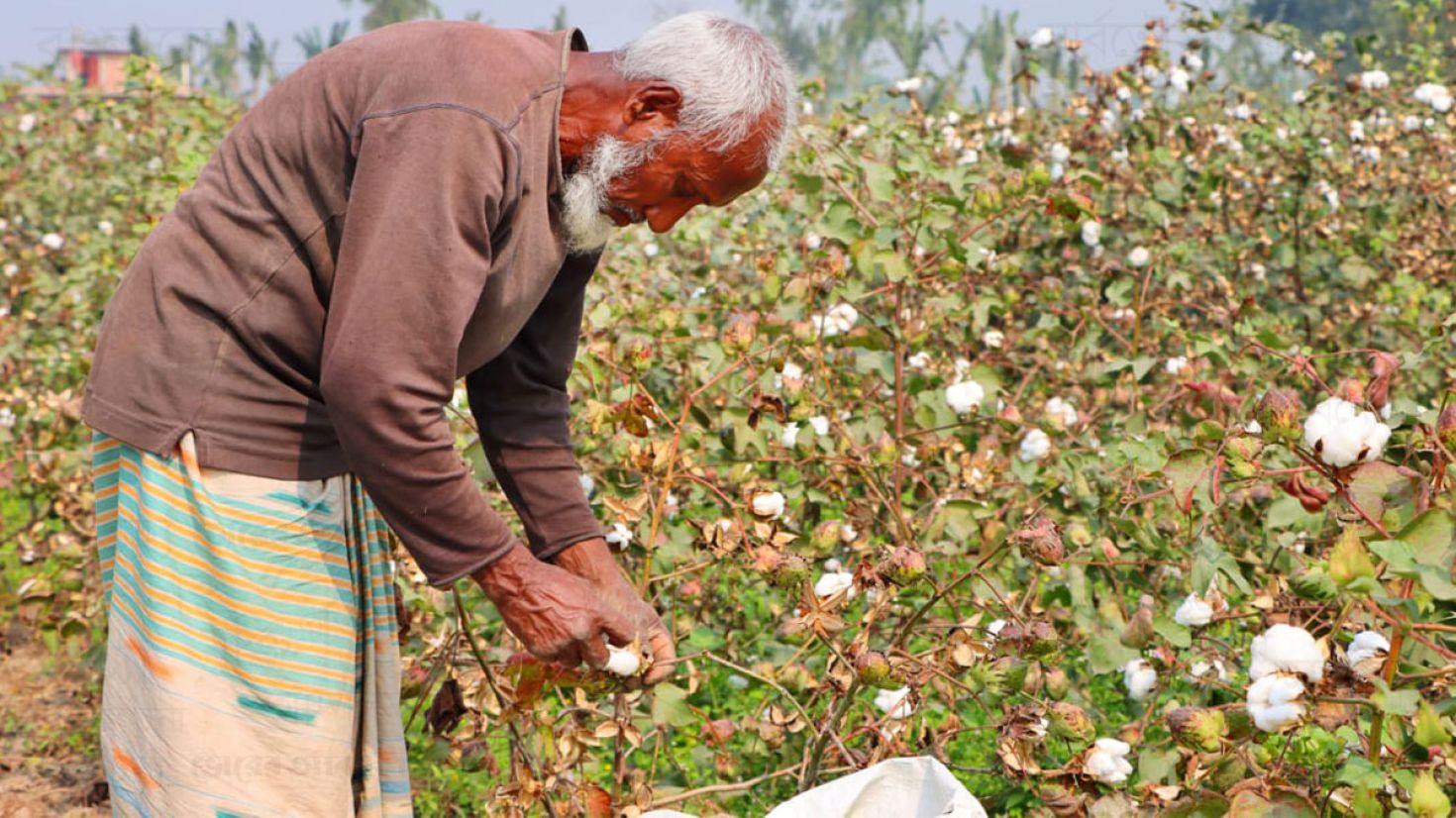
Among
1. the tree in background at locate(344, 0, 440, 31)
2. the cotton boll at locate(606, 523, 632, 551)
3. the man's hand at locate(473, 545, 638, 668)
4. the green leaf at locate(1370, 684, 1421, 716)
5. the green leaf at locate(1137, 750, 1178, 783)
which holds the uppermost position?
the green leaf at locate(1370, 684, 1421, 716)

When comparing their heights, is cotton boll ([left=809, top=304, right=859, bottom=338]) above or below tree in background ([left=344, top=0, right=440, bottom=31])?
above

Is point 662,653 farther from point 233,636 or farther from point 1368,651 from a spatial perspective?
point 1368,651

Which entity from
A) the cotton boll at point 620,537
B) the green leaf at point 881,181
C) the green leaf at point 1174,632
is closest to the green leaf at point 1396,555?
the green leaf at point 1174,632

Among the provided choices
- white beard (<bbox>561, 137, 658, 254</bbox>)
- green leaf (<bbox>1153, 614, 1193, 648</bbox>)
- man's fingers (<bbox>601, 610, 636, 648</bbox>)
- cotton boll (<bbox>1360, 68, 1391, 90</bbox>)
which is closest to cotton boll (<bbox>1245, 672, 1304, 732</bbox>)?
green leaf (<bbox>1153, 614, 1193, 648</bbox>)

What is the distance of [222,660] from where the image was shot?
1.90 m

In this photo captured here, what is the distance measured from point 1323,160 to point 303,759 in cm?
377

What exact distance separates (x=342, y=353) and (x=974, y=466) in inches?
54.2

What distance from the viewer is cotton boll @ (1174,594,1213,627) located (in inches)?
85.5

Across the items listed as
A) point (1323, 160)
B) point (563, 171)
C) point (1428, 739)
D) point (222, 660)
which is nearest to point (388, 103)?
point (563, 171)

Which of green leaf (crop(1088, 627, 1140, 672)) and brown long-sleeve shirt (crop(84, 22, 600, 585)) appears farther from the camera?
green leaf (crop(1088, 627, 1140, 672))

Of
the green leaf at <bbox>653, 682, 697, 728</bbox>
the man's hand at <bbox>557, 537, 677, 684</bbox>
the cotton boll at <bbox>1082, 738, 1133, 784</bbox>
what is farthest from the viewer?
the green leaf at <bbox>653, 682, 697, 728</bbox>

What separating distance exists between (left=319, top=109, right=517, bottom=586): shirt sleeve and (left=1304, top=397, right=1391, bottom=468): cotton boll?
0.87 meters

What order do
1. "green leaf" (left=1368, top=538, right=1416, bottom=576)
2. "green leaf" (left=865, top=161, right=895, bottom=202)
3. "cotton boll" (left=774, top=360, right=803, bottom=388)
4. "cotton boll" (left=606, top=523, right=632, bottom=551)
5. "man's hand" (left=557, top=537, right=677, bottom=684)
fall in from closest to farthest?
"green leaf" (left=1368, top=538, right=1416, bottom=576), "man's hand" (left=557, top=537, right=677, bottom=684), "cotton boll" (left=606, top=523, right=632, bottom=551), "cotton boll" (left=774, top=360, right=803, bottom=388), "green leaf" (left=865, top=161, right=895, bottom=202)

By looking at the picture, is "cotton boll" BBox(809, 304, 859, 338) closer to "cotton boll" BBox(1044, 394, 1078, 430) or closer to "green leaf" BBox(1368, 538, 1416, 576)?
"cotton boll" BBox(1044, 394, 1078, 430)
